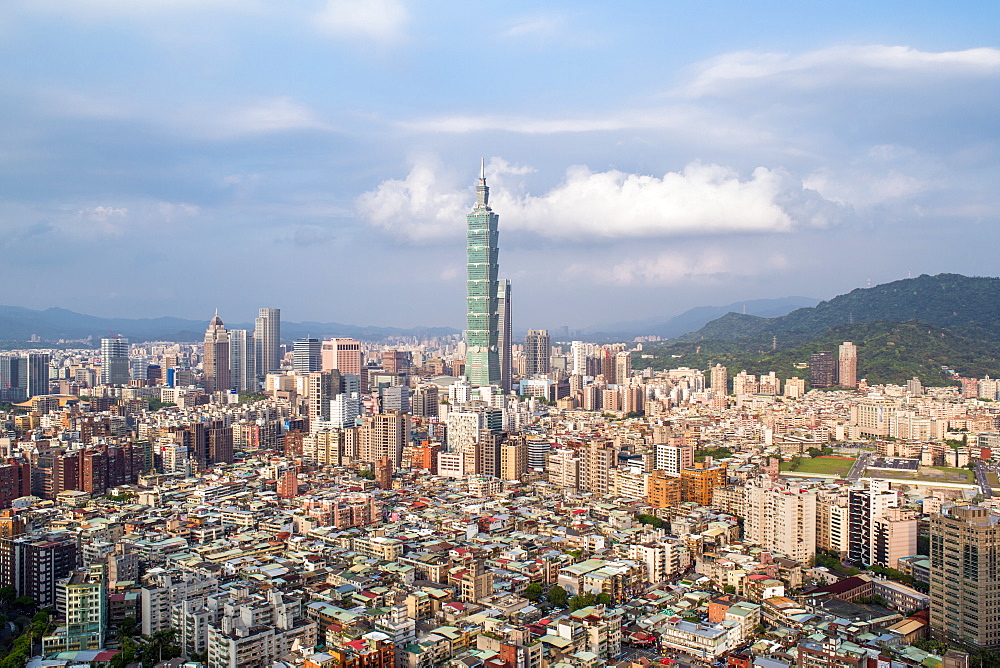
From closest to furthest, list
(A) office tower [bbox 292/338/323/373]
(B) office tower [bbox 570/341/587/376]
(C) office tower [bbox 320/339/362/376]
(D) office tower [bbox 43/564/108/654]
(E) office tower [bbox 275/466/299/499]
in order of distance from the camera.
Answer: (D) office tower [bbox 43/564/108/654] → (E) office tower [bbox 275/466/299/499] → (C) office tower [bbox 320/339/362/376] → (A) office tower [bbox 292/338/323/373] → (B) office tower [bbox 570/341/587/376]

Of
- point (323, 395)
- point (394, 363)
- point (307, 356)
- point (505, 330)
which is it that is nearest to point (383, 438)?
point (323, 395)

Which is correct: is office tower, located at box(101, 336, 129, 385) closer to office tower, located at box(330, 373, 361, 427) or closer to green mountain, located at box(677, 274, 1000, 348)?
office tower, located at box(330, 373, 361, 427)

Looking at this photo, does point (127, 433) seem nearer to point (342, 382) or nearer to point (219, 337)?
point (342, 382)

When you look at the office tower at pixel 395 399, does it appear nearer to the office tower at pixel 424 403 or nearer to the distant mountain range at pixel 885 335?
the office tower at pixel 424 403

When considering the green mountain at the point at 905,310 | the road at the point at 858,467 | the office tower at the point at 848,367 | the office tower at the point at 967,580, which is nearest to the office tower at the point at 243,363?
the office tower at the point at 848,367

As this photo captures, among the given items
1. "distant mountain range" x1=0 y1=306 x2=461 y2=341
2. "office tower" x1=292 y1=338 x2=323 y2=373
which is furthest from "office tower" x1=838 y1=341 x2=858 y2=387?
"distant mountain range" x1=0 y1=306 x2=461 y2=341

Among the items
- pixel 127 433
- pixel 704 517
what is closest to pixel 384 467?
pixel 704 517

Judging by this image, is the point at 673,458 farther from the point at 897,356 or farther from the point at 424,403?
the point at 897,356
